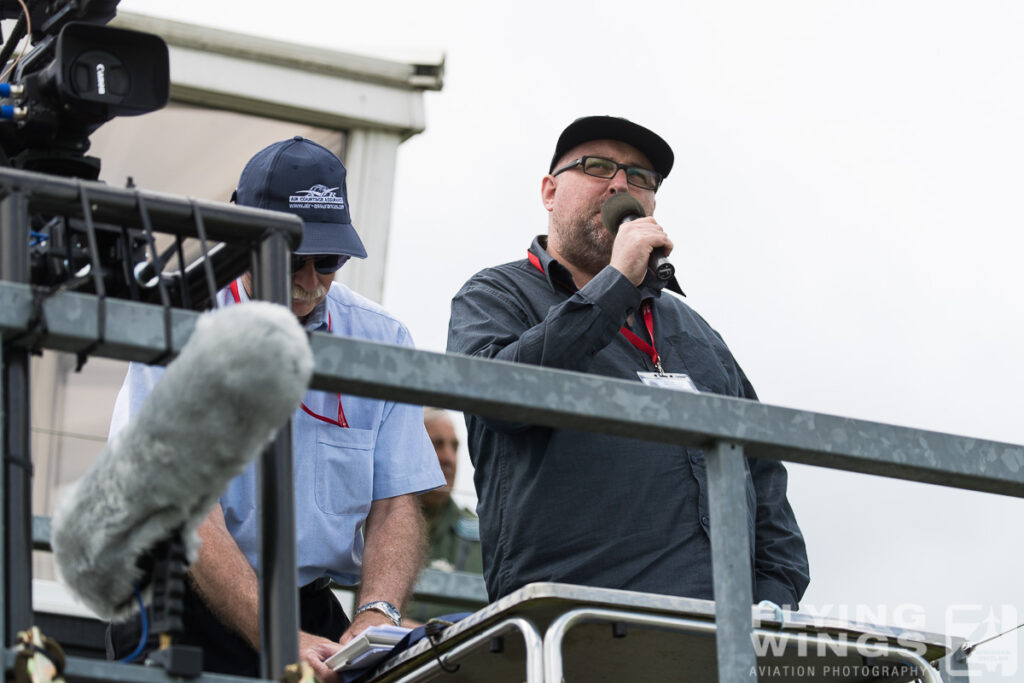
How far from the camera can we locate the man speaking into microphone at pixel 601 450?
3.26m

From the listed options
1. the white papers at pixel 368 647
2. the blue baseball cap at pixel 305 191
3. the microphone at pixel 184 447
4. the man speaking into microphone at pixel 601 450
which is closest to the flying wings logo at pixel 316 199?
the blue baseball cap at pixel 305 191

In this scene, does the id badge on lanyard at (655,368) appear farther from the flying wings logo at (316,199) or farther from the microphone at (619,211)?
the flying wings logo at (316,199)

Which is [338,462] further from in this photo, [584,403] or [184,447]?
[184,447]

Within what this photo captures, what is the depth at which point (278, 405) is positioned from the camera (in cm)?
156

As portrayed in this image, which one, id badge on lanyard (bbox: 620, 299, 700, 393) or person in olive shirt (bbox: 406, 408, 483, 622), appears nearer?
id badge on lanyard (bbox: 620, 299, 700, 393)

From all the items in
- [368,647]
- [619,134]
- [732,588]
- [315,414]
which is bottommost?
[368,647]

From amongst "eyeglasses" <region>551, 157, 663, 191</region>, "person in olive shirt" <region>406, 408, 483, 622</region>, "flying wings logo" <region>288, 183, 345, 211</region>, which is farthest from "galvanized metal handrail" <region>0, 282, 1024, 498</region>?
"person in olive shirt" <region>406, 408, 483, 622</region>

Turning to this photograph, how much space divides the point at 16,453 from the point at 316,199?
1685mm

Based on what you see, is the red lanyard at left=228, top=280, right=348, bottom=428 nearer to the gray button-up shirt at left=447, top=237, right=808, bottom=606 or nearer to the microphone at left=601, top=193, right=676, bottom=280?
the gray button-up shirt at left=447, top=237, right=808, bottom=606

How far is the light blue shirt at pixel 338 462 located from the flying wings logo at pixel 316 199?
0.22 m

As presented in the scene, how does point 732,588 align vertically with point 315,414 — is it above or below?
below

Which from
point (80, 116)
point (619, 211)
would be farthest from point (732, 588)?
point (619, 211)

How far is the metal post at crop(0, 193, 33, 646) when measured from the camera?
1668 mm

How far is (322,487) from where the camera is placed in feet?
10.9
